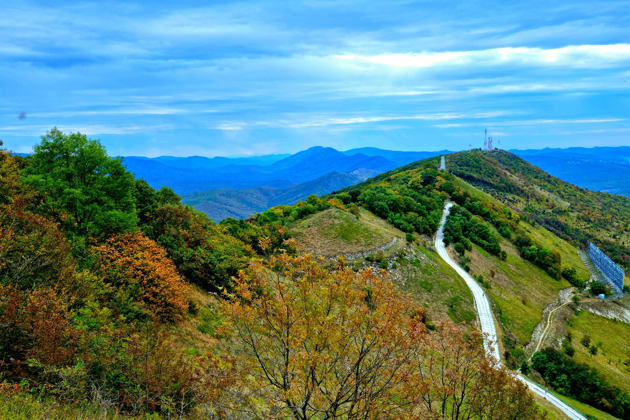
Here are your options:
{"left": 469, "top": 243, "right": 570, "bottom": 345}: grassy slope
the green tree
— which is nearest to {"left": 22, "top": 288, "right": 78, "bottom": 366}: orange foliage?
the green tree

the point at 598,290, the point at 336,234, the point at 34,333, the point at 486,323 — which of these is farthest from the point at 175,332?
the point at 598,290

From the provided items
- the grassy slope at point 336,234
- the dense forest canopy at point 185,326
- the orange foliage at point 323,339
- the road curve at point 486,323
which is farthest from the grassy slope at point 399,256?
the orange foliage at point 323,339

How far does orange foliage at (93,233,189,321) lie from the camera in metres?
16.6

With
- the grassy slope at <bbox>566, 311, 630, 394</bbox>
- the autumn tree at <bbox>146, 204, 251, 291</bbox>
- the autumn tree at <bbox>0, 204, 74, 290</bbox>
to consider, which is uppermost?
the autumn tree at <bbox>0, 204, 74, 290</bbox>

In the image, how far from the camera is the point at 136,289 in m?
16.5

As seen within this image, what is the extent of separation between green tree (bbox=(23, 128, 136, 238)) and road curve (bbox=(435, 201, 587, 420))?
71.2 feet

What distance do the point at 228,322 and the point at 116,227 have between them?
612 inches

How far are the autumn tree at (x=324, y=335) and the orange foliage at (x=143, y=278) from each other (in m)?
9.87

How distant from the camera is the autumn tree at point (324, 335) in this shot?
836 cm

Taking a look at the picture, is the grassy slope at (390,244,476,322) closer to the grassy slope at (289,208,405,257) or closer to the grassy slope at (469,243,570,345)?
the grassy slope at (289,208,405,257)

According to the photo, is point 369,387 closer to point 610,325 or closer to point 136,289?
point 136,289

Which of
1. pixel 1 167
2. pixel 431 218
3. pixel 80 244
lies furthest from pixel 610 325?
pixel 1 167

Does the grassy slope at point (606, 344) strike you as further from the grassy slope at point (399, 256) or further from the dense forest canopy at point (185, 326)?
the dense forest canopy at point (185, 326)

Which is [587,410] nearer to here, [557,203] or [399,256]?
[399,256]
